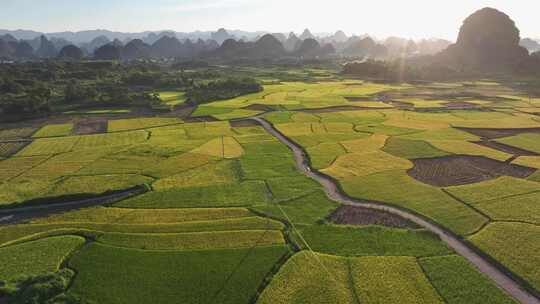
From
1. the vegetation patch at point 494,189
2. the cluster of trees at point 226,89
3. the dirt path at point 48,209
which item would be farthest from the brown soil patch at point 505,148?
the cluster of trees at point 226,89

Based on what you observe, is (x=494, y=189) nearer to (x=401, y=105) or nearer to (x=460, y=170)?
(x=460, y=170)

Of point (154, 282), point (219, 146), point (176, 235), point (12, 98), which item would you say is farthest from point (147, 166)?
point (12, 98)

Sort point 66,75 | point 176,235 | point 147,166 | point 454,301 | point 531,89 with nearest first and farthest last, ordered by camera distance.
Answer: point 454,301 → point 176,235 → point 147,166 → point 531,89 → point 66,75

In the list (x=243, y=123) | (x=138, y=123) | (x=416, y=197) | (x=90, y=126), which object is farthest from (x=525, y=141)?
(x=90, y=126)

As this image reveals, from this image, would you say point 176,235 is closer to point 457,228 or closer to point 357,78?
point 457,228

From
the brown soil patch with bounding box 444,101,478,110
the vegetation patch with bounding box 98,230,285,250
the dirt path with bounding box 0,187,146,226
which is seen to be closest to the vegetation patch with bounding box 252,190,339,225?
the vegetation patch with bounding box 98,230,285,250

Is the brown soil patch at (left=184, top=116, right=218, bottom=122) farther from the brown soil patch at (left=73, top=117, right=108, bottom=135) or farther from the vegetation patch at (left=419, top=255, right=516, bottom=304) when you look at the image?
the vegetation patch at (left=419, top=255, right=516, bottom=304)

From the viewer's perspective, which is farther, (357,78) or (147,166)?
(357,78)
